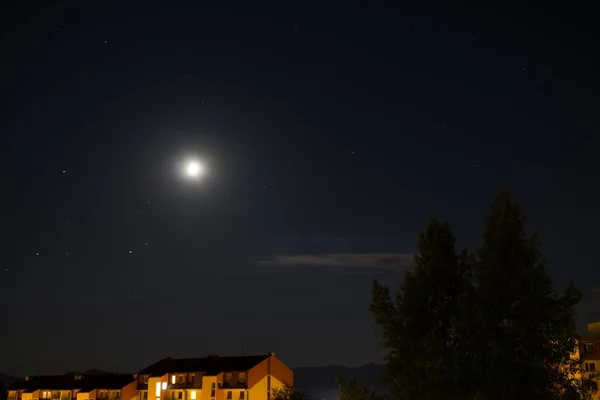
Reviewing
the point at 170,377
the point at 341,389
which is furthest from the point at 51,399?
the point at 341,389

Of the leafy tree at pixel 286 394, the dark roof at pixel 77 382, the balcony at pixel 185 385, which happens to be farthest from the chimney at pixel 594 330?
the dark roof at pixel 77 382

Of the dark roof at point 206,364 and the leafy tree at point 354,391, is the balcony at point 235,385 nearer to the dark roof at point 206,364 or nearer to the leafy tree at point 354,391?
the dark roof at point 206,364

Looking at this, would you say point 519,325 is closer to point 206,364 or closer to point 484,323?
point 484,323

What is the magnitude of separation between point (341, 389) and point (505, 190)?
27.5 ft

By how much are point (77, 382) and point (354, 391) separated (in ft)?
346

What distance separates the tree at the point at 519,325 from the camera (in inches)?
843

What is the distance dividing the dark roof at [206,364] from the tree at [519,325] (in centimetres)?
8400

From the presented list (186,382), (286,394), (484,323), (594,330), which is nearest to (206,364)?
(186,382)

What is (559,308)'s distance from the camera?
21938 mm

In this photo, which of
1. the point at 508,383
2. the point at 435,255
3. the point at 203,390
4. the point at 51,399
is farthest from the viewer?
the point at 51,399

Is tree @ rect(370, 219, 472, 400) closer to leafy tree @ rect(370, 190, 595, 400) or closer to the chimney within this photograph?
leafy tree @ rect(370, 190, 595, 400)

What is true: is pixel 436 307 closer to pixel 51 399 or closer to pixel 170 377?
pixel 170 377

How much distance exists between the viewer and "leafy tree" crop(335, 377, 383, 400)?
25.1 metres

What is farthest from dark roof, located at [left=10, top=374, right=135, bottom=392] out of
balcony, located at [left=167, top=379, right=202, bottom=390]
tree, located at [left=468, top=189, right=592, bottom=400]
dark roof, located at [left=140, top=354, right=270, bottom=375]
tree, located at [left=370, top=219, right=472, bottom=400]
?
tree, located at [left=468, top=189, right=592, bottom=400]
